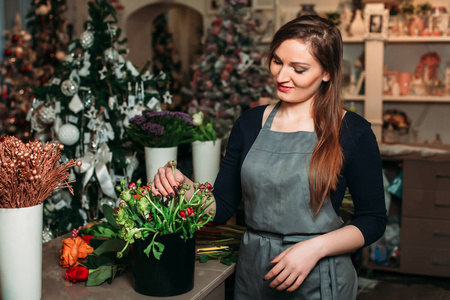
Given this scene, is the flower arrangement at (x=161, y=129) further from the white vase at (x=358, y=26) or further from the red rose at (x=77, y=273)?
the white vase at (x=358, y=26)

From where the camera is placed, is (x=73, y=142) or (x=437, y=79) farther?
(x=437, y=79)

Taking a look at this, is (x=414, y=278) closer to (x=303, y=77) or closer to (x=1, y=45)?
(x=303, y=77)

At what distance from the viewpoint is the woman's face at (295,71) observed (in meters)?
1.35

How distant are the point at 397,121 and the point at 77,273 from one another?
3.87m

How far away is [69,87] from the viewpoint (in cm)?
258

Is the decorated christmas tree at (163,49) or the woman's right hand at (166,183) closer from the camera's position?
the woman's right hand at (166,183)

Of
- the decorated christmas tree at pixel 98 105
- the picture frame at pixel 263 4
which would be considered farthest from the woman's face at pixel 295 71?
the picture frame at pixel 263 4

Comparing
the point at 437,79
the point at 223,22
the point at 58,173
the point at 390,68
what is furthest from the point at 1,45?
the point at 58,173

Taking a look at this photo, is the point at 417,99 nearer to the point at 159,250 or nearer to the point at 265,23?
the point at 265,23

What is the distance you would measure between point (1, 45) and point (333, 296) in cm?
552

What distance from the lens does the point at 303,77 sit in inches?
53.8

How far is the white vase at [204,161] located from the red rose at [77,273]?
3.11 ft

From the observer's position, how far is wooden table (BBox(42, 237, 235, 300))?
4.33 ft

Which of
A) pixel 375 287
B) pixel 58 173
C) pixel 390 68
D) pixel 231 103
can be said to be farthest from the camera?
pixel 390 68
